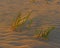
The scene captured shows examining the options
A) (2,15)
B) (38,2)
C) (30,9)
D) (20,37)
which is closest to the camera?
(20,37)

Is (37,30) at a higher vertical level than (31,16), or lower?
lower

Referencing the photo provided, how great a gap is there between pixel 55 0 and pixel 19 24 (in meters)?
2.57

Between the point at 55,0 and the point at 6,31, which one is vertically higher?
the point at 55,0

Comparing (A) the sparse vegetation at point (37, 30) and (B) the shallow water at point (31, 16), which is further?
(A) the sparse vegetation at point (37, 30)

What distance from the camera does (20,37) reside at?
13.0ft

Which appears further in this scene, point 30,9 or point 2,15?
point 30,9

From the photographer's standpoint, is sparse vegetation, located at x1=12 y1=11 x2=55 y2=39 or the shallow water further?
sparse vegetation, located at x1=12 y1=11 x2=55 y2=39

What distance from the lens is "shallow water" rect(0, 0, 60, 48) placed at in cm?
370

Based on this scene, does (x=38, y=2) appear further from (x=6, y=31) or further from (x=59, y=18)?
(x=6, y=31)

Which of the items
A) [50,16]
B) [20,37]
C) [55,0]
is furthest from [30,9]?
[20,37]

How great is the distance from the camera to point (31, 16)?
512 centimetres

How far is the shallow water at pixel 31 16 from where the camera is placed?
3.70 m

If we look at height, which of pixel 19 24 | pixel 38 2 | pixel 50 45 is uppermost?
pixel 38 2

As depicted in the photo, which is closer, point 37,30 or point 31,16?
point 37,30
